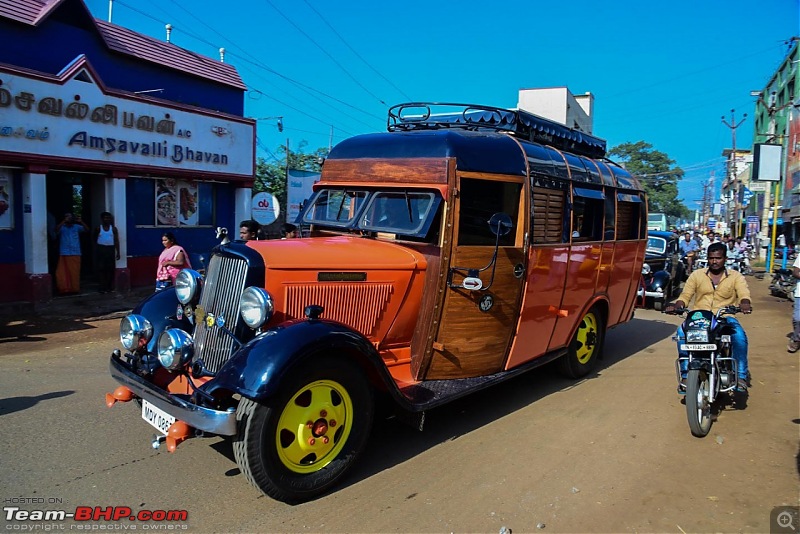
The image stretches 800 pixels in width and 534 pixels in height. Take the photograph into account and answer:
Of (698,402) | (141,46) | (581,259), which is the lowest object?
(698,402)

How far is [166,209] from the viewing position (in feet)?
41.8

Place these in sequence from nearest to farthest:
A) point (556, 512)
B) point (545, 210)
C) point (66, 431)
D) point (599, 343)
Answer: point (556, 512)
point (66, 431)
point (545, 210)
point (599, 343)

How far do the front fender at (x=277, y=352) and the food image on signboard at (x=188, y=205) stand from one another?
1076 centimetres

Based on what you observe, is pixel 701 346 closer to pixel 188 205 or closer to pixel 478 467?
pixel 478 467

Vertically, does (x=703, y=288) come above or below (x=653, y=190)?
below

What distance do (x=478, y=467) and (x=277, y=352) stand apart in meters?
1.81

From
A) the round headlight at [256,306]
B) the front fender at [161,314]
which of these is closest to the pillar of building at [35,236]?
the front fender at [161,314]

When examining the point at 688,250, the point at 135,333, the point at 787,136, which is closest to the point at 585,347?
the point at 135,333

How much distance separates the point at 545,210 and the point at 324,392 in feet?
9.15

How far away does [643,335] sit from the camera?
30.5ft

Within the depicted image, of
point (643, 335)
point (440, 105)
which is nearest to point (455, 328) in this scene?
point (440, 105)

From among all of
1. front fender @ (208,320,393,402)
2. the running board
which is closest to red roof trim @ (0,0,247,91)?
front fender @ (208,320,393,402)

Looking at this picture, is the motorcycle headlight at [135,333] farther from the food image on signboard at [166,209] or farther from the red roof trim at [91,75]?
the food image on signboard at [166,209]

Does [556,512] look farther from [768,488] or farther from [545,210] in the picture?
[545,210]
